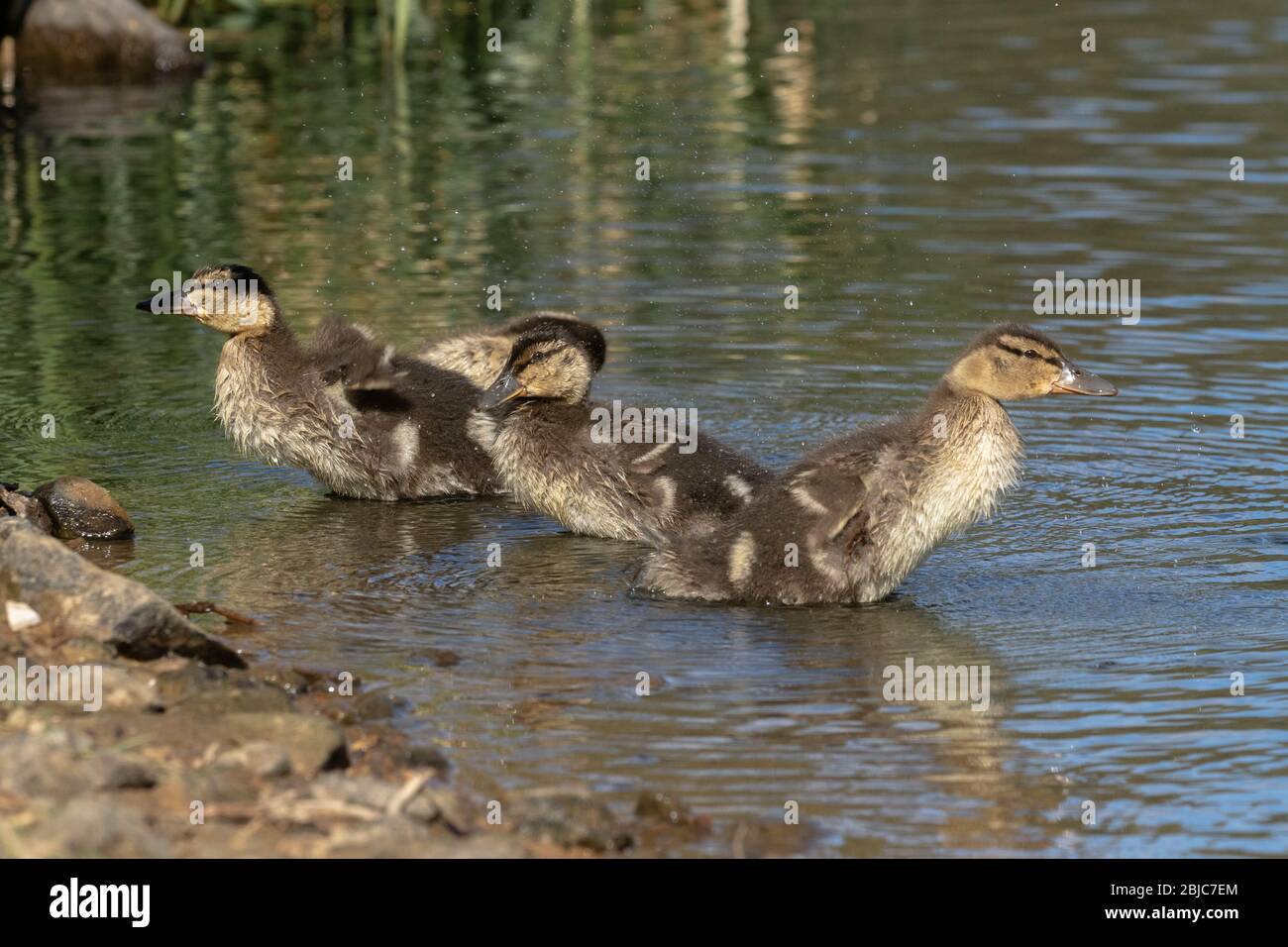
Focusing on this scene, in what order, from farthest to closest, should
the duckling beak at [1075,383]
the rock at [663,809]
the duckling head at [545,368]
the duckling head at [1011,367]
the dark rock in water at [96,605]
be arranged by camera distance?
the duckling head at [545,368], the duckling beak at [1075,383], the duckling head at [1011,367], the dark rock in water at [96,605], the rock at [663,809]

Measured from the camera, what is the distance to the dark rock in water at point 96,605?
6715 millimetres

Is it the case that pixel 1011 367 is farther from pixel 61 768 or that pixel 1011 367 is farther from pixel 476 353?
pixel 61 768

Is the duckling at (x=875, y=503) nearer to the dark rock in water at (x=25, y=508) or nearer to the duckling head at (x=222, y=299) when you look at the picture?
the dark rock in water at (x=25, y=508)

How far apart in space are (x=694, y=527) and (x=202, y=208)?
907cm

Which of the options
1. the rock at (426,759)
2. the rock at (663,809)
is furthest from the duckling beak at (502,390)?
the rock at (663,809)

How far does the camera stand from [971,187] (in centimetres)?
1706

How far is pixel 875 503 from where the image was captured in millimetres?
7762

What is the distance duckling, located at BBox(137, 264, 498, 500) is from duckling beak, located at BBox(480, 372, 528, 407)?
85 cm

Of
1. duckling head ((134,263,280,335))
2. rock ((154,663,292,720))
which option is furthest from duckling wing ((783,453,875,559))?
duckling head ((134,263,280,335))

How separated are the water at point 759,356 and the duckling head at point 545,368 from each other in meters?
0.64

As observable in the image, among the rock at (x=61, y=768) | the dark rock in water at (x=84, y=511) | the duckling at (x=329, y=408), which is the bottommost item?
the rock at (x=61, y=768)

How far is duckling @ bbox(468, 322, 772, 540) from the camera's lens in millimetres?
8758

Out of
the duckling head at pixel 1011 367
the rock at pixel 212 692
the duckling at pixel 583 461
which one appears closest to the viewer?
the rock at pixel 212 692
